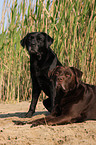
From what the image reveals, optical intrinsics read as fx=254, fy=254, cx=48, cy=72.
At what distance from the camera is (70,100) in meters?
3.62

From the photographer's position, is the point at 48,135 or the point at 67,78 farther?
the point at 67,78

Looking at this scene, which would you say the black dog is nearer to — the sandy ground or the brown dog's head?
the brown dog's head

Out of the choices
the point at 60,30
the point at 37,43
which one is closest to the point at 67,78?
Result: the point at 37,43

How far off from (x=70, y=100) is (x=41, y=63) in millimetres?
884

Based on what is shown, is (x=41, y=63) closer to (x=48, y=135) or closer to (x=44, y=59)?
(x=44, y=59)

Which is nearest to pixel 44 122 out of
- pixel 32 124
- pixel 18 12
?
pixel 32 124

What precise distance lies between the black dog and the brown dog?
320 mm

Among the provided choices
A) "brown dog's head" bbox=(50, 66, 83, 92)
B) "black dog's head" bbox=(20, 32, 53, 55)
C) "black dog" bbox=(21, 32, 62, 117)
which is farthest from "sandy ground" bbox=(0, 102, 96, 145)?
"black dog's head" bbox=(20, 32, 53, 55)

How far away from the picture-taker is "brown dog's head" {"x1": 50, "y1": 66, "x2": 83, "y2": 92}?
346 cm

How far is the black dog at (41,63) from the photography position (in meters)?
4.09

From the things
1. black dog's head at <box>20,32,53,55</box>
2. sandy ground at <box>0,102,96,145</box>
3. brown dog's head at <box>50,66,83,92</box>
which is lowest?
sandy ground at <box>0,102,96,145</box>

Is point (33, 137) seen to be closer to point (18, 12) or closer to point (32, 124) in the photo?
point (32, 124)

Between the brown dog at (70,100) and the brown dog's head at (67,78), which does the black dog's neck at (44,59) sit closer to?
the brown dog at (70,100)

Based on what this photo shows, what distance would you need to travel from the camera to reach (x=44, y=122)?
338 cm
